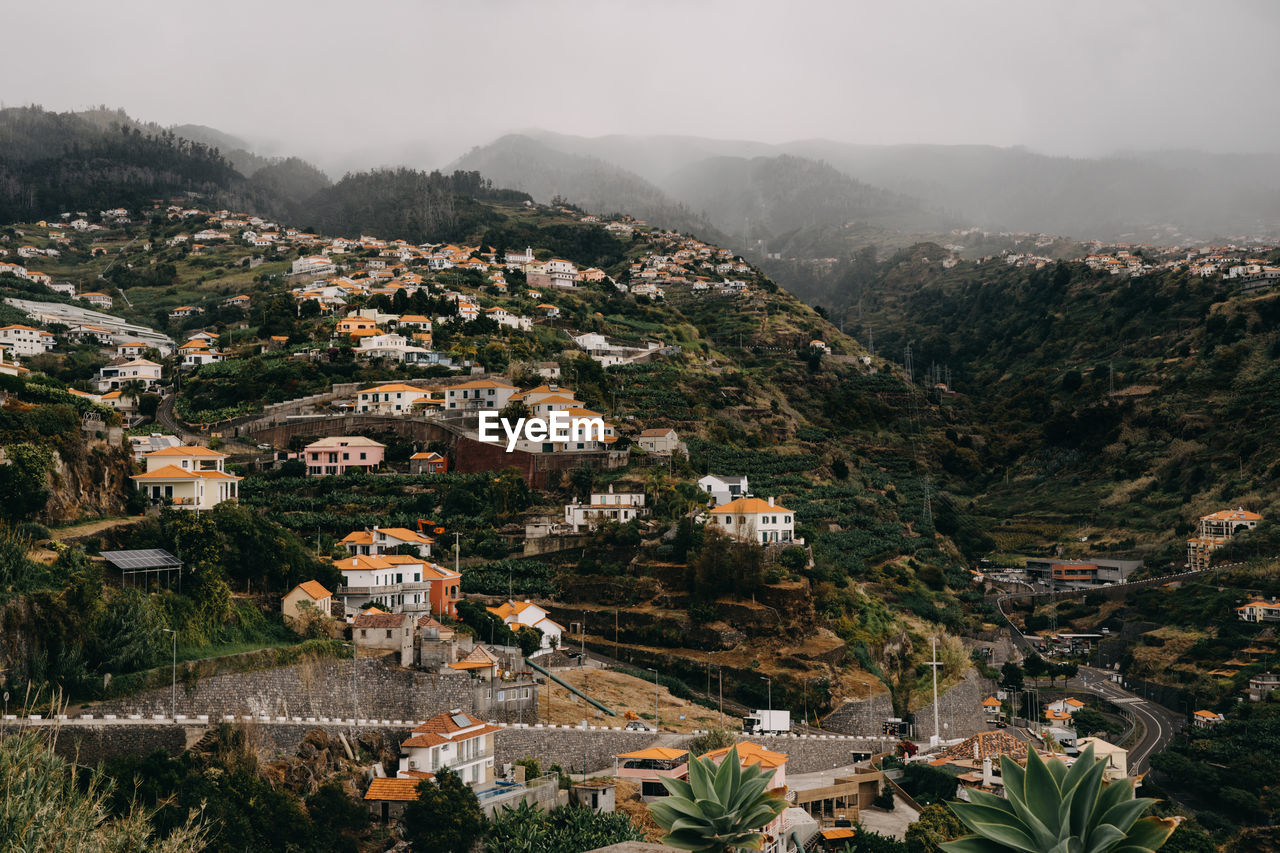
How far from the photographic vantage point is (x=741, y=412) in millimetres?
73750

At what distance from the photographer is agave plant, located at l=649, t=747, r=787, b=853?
11672mm

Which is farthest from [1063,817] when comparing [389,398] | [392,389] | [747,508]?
[392,389]

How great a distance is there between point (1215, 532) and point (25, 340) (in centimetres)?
7431

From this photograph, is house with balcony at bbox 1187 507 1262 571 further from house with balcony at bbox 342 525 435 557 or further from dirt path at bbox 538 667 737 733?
house with balcony at bbox 342 525 435 557

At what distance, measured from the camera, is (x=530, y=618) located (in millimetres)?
40969

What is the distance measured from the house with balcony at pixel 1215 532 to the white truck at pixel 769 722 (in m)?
37.9

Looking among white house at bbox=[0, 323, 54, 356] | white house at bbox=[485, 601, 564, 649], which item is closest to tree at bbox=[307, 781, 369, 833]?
white house at bbox=[485, 601, 564, 649]

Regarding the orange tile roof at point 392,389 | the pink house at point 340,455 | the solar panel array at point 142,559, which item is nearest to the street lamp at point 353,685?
the solar panel array at point 142,559

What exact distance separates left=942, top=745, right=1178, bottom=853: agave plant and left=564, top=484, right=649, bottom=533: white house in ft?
130

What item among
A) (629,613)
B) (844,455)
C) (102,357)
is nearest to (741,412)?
(844,455)

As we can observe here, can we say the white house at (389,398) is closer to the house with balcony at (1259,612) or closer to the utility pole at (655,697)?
the utility pole at (655,697)

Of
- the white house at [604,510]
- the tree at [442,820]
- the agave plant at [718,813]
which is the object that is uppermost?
the agave plant at [718,813]

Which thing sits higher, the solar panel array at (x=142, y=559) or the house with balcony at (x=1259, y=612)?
the solar panel array at (x=142, y=559)

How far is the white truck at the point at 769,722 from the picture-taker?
36.8m
